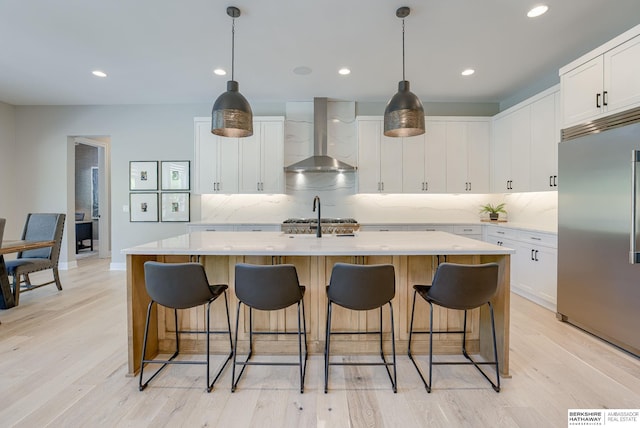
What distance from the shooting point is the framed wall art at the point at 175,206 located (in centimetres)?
512

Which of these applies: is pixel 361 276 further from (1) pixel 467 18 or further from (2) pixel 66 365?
(1) pixel 467 18

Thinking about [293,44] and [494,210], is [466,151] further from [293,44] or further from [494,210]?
[293,44]

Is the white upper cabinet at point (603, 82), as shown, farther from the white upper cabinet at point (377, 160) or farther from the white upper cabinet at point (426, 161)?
the white upper cabinet at point (377, 160)

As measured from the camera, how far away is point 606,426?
1.67 m

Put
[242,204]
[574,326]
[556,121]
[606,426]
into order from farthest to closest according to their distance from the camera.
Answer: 1. [242,204]
2. [556,121]
3. [574,326]
4. [606,426]

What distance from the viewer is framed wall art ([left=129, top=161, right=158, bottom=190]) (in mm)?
5117

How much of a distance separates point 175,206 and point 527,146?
544cm

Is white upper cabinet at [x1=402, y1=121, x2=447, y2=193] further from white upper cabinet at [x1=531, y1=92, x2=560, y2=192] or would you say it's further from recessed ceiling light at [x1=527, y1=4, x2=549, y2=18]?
recessed ceiling light at [x1=527, y1=4, x2=549, y2=18]

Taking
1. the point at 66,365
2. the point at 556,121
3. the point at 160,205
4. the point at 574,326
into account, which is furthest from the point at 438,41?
the point at 160,205

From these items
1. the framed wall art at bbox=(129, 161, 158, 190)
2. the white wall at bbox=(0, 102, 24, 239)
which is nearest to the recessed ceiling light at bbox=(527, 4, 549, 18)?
the framed wall art at bbox=(129, 161, 158, 190)

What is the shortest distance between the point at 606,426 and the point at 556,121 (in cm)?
317

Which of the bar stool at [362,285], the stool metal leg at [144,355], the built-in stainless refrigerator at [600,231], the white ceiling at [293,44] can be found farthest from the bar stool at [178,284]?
the built-in stainless refrigerator at [600,231]

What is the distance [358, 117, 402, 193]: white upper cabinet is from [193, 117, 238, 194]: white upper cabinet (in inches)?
80.1

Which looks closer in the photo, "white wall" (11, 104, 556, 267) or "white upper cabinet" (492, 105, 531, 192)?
"white upper cabinet" (492, 105, 531, 192)
